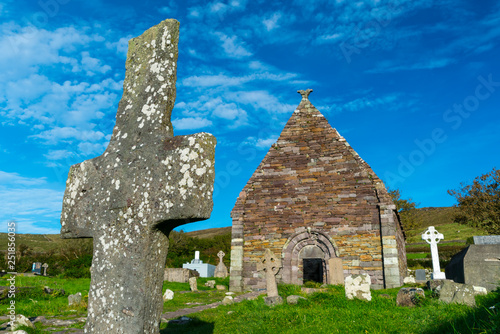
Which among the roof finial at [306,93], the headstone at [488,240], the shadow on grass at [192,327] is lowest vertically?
the shadow on grass at [192,327]

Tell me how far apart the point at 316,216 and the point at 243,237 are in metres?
3.63

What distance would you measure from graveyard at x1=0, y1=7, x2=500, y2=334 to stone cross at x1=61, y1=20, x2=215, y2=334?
0.04 feet

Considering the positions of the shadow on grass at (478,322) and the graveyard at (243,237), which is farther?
the shadow on grass at (478,322)

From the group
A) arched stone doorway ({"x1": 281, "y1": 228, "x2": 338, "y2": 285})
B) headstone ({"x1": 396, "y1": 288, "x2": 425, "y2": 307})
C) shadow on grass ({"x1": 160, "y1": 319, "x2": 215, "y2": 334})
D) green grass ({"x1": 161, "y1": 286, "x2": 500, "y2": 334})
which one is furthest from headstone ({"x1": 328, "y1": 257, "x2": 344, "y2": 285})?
shadow on grass ({"x1": 160, "y1": 319, "x2": 215, "y2": 334})

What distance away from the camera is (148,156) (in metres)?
3.38

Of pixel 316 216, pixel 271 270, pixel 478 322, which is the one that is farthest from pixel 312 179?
pixel 478 322

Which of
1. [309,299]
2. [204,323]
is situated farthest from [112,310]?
[309,299]

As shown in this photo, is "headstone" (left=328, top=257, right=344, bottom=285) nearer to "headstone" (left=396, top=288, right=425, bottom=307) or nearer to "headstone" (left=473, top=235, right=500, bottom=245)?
"headstone" (left=473, top=235, right=500, bottom=245)

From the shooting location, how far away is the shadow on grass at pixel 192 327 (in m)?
6.55

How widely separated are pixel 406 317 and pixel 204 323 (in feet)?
13.7

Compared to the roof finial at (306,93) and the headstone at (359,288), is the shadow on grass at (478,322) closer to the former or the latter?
the headstone at (359,288)

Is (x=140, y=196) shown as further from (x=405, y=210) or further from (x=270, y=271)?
(x=405, y=210)

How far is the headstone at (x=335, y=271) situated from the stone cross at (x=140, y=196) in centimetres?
1186

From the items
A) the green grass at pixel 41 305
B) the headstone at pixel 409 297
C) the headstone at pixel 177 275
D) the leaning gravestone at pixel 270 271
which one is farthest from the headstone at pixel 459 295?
the headstone at pixel 177 275
